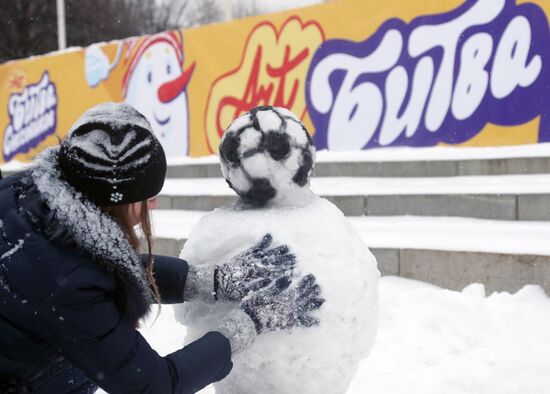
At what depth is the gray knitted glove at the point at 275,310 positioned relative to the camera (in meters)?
1.80

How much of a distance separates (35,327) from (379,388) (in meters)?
1.96

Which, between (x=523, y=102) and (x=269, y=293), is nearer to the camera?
(x=269, y=293)

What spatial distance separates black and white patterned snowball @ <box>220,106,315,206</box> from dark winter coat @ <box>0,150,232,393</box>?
578mm

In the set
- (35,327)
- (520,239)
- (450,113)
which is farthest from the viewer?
(450,113)

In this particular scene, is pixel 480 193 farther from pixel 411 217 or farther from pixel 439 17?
pixel 439 17

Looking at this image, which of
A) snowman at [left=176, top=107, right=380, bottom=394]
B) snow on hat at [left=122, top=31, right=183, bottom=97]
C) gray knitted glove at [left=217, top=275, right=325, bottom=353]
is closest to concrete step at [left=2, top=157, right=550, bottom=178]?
snow on hat at [left=122, top=31, right=183, bottom=97]

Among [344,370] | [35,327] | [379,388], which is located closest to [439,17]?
[379,388]

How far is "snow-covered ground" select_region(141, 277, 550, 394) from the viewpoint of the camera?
3.03m

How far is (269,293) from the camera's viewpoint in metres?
1.84

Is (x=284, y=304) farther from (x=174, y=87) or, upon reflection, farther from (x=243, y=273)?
(x=174, y=87)

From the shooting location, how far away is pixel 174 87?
8.61m

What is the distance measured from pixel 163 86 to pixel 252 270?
24.0 ft

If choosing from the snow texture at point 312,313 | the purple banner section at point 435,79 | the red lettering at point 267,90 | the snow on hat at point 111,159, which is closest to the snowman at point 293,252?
the snow texture at point 312,313

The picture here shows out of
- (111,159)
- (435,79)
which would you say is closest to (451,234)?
(435,79)
